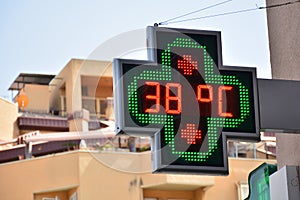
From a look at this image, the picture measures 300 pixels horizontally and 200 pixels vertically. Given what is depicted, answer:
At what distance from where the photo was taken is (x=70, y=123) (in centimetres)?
4831

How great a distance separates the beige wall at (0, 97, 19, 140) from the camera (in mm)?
47438

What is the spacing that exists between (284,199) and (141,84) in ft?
8.18

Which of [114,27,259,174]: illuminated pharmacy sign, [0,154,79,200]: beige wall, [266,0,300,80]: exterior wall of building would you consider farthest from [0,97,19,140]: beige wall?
[114,27,259,174]: illuminated pharmacy sign

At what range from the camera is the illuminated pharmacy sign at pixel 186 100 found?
1136 centimetres

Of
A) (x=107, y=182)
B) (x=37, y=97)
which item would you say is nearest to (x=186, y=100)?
(x=107, y=182)

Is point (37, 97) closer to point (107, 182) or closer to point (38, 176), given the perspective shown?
point (38, 176)

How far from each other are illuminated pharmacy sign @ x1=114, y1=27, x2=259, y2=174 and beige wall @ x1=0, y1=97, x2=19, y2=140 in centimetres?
3580

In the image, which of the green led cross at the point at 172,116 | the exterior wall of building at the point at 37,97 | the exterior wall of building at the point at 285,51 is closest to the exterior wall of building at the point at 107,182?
the exterior wall of building at the point at 37,97

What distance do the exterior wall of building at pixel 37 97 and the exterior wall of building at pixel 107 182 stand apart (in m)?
14.3

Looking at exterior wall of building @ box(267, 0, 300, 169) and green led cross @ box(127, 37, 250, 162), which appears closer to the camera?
green led cross @ box(127, 37, 250, 162)

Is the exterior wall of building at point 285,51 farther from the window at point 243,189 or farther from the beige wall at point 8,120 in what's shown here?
the beige wall at point 8,120

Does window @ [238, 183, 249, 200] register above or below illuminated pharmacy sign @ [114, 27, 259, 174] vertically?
below

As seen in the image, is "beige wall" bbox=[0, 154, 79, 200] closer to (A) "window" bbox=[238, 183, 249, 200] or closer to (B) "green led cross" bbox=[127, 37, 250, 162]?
(A) "window" bbox=[238, 183, 249, 200]

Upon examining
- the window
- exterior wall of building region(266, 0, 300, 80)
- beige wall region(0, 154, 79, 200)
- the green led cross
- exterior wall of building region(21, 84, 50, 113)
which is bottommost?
the window
